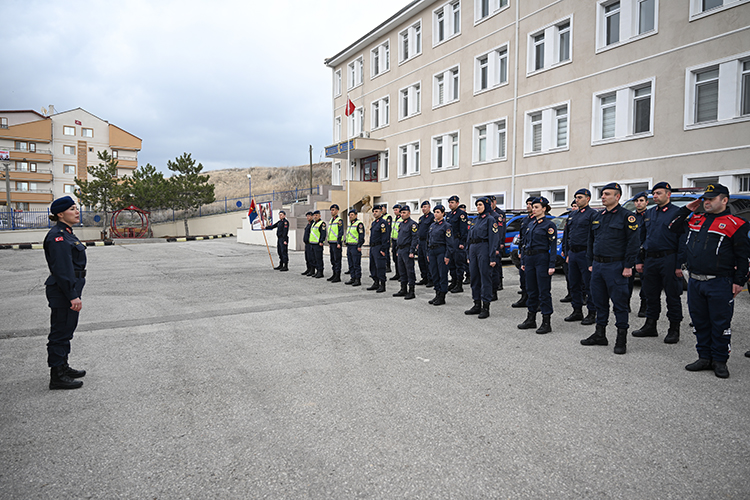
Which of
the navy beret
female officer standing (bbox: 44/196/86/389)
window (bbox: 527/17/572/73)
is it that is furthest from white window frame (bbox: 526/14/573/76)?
female officer standing (bbox: 44/196/86/389)

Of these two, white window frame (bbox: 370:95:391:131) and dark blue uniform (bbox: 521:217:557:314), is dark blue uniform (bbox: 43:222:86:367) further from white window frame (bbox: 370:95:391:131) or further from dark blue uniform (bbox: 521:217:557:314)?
white window frame (bbox: 370:95:391:131)

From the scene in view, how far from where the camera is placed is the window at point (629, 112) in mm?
16188

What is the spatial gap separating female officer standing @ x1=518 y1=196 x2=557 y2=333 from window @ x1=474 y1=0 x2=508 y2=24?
18.0 meters

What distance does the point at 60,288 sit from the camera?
4688 mm

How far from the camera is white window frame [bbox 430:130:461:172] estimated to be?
81.1ft

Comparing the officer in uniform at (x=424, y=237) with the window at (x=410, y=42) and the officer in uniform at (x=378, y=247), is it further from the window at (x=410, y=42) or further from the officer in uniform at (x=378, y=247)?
the window at (x=410, y=42)

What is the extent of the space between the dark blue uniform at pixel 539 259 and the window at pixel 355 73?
28.1m

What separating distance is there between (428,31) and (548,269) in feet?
75.9

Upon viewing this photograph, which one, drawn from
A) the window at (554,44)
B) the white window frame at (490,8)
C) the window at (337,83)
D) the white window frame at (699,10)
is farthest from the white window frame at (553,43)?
the window at (337,83)

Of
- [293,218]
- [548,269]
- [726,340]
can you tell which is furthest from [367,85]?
[726,340]

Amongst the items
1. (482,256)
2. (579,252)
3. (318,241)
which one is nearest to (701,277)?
(579,252)

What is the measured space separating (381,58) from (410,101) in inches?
191

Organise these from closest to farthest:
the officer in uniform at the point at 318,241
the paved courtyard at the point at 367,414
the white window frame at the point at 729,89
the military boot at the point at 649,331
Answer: the paved courtyard at the point at 367,414, the military boot at the point at 649,331, the white window frame at the point at 729,89, the officer in uniform at the point at 318,241

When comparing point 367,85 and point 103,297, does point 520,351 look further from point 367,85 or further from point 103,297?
point 367,85
